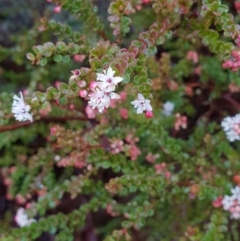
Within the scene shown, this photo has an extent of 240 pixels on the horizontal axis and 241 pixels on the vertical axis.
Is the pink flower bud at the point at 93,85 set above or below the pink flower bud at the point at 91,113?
above

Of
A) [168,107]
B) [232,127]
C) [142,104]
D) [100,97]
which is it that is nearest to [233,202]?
[232,127]

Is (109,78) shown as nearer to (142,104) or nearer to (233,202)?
(142,104)

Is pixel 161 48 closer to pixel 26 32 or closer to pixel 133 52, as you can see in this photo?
pixel 26 32

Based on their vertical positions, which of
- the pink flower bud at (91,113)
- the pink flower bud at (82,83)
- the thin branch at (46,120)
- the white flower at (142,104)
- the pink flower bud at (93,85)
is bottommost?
the thin branch at (46,120)

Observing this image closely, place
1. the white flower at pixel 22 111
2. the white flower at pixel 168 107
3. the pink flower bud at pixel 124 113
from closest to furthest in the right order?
the white flower at pixel 22 111, the pink flower bud at pixel 124 113, the white flower at pixel 168 107

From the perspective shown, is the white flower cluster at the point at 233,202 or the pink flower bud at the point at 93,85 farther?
the white flower cluster at the point at 233,202

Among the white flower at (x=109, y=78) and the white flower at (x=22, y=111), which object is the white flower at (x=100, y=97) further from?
the white flower at (x=22, y=111)

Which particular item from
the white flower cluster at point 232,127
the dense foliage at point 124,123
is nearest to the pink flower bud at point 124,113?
the dense foliage at point 124,123

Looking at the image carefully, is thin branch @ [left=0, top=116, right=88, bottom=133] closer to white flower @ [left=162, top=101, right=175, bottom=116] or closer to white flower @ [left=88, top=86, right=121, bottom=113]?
white flower @ [left=162, top=101, right=175, bottom=116]
